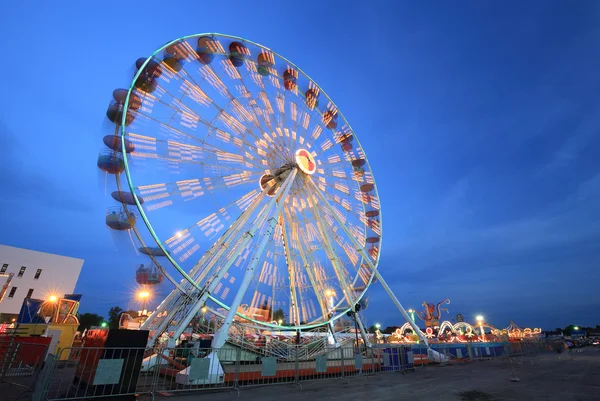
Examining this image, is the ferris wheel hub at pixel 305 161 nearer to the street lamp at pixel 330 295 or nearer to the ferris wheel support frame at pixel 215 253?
the ferris wheel support frame at pixel 215 253

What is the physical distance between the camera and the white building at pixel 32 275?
1335 inches

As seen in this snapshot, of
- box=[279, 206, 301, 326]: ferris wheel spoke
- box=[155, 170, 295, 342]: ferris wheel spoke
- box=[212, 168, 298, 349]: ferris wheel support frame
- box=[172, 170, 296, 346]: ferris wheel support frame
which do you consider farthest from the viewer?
box=[279, 206, 301, 326]: ferris wheel spoke

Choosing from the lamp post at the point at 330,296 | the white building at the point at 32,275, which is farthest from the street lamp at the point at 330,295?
the white building at the point at 32,275

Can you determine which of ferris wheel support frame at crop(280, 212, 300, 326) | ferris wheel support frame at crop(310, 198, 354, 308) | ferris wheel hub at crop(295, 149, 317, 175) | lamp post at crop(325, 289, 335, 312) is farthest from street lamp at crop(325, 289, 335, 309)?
ferris wheel hub at crop(295, 149, 317, 175)

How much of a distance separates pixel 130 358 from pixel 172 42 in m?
12.4

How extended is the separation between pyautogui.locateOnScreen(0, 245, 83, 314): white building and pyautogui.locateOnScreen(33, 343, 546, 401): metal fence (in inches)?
959

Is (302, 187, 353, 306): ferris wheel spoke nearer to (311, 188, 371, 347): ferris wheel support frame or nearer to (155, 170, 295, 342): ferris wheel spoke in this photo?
→ (311, 188, 371, 347): ferris wheel support frame

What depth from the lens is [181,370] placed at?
1050 cm

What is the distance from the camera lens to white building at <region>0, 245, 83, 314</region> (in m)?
33.9

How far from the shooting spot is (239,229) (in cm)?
1542

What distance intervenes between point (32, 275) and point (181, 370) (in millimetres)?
37537

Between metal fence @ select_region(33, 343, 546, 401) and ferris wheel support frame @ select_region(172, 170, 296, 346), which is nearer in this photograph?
metal fence @ select_region(33, 343, 546, 401)

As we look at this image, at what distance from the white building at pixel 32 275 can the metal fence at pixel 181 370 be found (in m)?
24.3

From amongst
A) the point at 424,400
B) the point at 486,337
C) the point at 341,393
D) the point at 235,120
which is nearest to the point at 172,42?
the point at 235,120
